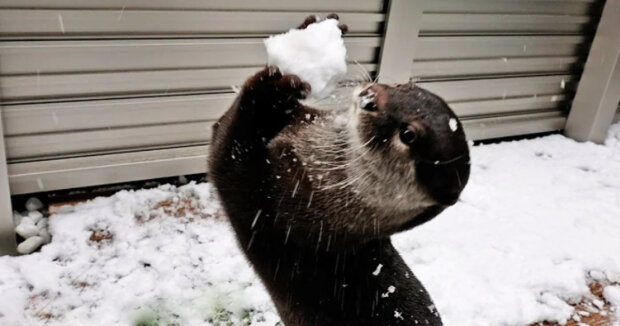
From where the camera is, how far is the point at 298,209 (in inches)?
73.6

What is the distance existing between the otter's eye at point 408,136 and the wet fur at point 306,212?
21 cm

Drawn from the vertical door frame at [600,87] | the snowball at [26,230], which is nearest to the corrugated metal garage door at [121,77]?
the snowball at [26,230]

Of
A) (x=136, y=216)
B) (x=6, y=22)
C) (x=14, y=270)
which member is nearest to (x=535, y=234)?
(x=136, y=216)

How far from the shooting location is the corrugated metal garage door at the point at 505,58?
4.73 metres

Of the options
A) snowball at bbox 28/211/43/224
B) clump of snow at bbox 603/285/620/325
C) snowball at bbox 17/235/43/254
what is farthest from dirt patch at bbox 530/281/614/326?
snowball at bbox 28/211/43/224

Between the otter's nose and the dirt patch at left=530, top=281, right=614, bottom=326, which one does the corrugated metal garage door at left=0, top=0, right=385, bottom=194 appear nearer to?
the dirt patch at left=530, top=281, right=614, bottom=326

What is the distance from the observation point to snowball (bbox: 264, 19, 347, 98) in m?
1.76

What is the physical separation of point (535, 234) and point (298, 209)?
8.84 feet

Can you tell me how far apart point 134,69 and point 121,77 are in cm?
9

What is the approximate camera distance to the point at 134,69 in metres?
3.57

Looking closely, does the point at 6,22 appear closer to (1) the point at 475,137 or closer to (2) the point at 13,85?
(2) the point at 13,85

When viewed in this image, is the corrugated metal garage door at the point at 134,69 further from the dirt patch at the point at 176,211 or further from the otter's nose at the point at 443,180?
the otter's nose at the point at 443,180

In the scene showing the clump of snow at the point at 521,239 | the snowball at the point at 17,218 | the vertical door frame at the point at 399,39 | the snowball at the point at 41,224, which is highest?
the vertical door frame at the point at 399,39

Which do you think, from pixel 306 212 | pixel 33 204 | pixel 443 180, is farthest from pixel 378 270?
pixel 33 204
